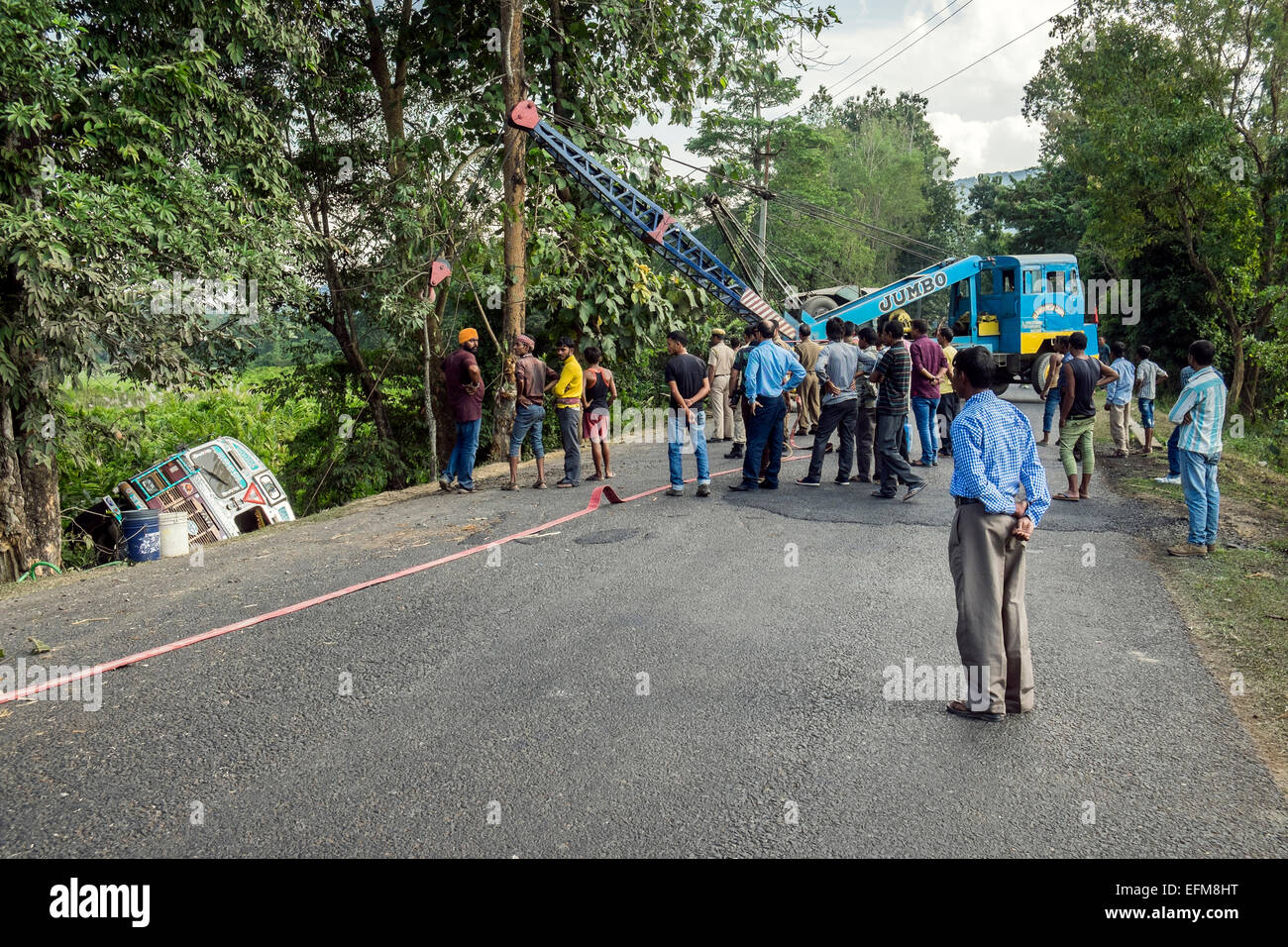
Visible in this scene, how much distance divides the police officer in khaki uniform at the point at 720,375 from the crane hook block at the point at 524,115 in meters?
4.82

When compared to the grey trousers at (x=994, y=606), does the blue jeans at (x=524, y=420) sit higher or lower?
higher

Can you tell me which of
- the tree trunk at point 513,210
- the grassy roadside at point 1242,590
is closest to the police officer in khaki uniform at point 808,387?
the grassy roadside at point 1242,590

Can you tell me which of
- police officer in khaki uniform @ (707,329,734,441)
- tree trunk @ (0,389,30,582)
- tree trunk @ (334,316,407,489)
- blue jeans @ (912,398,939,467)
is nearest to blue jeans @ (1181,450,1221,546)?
blue jeans @ (912,398,939,467)

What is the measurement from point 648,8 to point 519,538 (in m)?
11.9

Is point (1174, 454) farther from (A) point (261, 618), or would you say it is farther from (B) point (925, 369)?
(A) point (261, 618)

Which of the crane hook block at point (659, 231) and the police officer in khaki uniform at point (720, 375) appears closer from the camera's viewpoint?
the police officer in khaki uniform at point (720, 375)

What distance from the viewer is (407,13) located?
57.1 ft

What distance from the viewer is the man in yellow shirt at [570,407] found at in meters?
12.0

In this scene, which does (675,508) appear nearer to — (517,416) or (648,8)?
(517,416)

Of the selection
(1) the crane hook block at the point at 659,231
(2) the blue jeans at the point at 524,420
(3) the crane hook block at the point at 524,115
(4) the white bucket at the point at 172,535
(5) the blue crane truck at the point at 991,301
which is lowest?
(4) the white bucket at the point at 172,535

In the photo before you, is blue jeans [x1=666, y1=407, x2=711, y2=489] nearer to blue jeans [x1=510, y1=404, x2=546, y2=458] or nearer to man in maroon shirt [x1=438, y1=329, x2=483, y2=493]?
blue jeans [x1=510, y1=404, x2=546, y2=458]

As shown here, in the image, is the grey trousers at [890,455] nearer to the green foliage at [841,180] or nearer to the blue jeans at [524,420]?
the blue jeans at [524,420]

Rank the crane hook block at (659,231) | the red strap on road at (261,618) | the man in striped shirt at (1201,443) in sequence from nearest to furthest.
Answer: the red strap on road at (261,618)
the man in striped shirt at (1201,443)
the crane hook block at (659,231)

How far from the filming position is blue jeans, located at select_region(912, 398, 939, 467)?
12492mm
